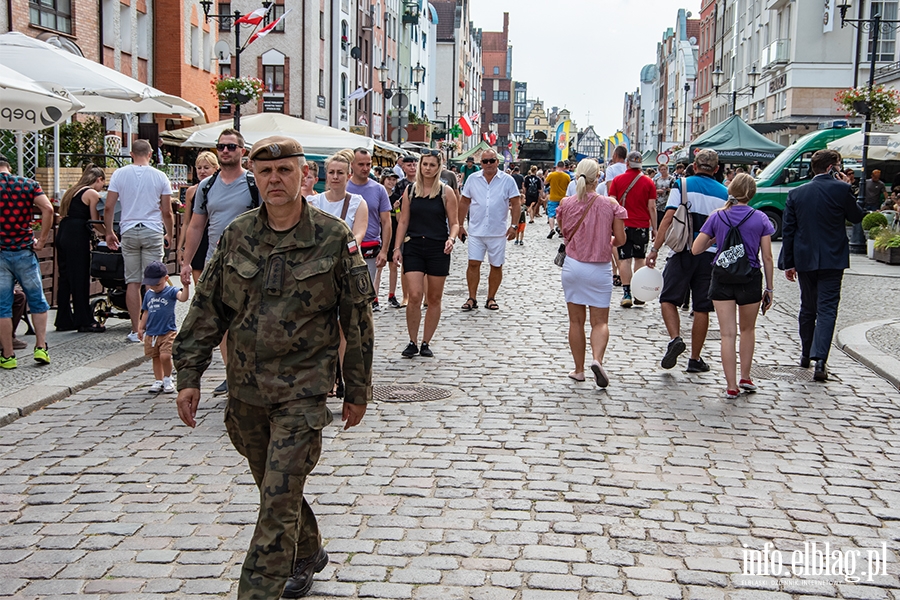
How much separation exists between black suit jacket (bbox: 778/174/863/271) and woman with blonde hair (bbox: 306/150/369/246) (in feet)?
12.0

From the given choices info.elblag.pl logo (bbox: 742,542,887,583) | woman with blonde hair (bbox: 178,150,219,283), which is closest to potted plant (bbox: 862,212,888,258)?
woman with blonde hair (bbox: 178,150,219,283)

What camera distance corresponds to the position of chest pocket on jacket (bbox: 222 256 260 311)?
3773 millimetres

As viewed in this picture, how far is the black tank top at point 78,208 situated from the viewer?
11036 mm

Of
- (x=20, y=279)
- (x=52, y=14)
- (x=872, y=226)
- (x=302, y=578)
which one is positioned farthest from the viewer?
(x=52, y=14)

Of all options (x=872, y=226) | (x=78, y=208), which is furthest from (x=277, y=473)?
(x=872, y=226)

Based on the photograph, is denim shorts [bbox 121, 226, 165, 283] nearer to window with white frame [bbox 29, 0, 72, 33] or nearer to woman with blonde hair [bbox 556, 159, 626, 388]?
woman with blonde hair [bbox 556, 159, 626, 388]

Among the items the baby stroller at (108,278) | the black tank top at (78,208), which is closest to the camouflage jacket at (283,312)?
the baby stroller at (108,278)

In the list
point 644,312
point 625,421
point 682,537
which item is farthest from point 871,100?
point 682,537

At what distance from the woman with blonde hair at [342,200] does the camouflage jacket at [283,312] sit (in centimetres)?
425

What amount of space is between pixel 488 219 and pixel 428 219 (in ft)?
11.1

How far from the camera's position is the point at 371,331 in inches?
155

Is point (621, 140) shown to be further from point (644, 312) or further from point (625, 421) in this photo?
point (625, 421)

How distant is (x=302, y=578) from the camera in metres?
4.10

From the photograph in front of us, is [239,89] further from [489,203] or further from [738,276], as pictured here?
[738,276]
